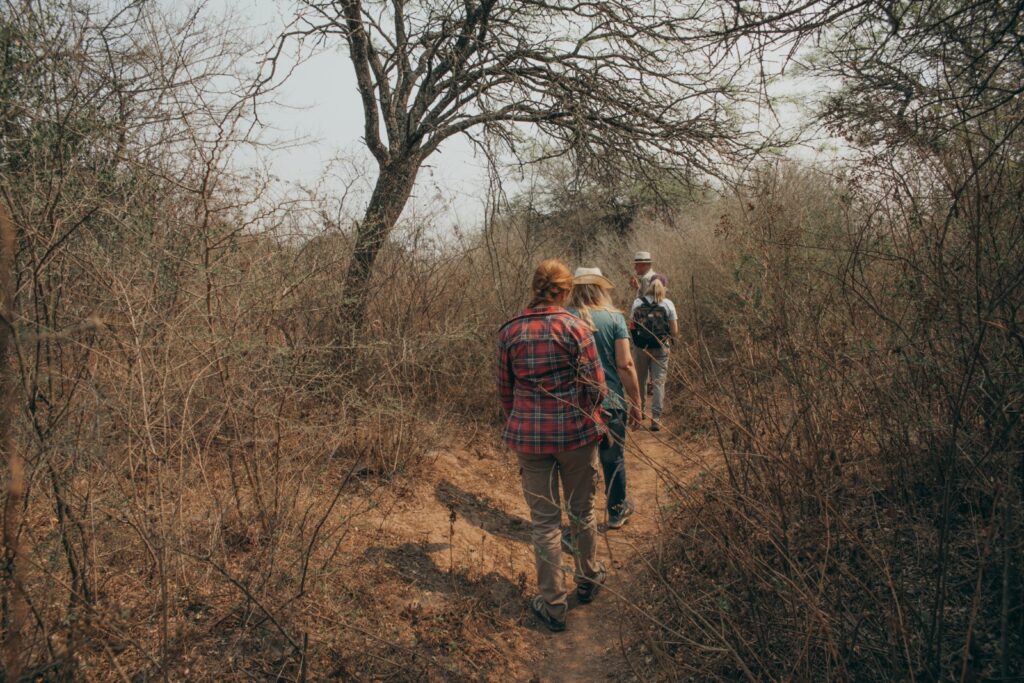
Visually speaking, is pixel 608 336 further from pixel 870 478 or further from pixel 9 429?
pixel 9 429

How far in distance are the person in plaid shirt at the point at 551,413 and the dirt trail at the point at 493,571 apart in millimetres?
217

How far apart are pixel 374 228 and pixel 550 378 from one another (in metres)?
3.59

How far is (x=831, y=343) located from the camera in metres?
3.35

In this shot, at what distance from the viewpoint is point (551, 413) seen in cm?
330

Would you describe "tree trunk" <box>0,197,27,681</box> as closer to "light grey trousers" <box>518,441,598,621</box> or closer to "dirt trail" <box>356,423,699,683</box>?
"dirt trail" <box>356,423,699,683</box>

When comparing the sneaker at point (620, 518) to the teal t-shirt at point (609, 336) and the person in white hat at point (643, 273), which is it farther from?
the person in white hat at point (643, 273)

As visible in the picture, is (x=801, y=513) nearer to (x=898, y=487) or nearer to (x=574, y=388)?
(x=898, y=487)

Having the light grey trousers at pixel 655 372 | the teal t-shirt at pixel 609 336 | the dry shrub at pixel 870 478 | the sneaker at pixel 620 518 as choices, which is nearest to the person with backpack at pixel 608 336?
the teal t-shirt at pixel 609 336

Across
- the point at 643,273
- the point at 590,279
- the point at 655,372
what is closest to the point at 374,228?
the point at 590,279

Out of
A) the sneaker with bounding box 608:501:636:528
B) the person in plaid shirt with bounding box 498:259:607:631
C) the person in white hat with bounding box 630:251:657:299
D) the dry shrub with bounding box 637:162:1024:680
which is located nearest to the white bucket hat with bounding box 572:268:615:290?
the person in plaid shirt with bounding box 498:259:607:631

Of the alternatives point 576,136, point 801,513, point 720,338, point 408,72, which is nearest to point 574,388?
point 801,513

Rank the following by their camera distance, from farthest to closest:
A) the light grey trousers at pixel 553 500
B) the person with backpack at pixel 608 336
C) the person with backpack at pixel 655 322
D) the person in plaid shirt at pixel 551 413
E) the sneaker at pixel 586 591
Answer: the person with backpack at pixel 655 322 → the person with backpack at pixel 608 336 → the sneaker at pixel 586 591 → the light grey trousers at pixel 553 500 → the person in plaid shirt at pixel 551 413

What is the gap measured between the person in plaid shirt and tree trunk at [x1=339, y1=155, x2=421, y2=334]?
2426mm

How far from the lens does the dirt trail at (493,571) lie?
3.19 meters
